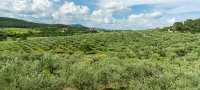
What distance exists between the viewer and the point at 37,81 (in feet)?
143

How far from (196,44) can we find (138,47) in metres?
25.6

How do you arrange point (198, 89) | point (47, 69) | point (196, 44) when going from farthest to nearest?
1. point (196, 44)
2. point (47, 69)
3. point (198, 89)

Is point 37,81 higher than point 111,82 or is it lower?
higher

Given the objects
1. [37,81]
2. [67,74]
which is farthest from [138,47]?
[37,81]

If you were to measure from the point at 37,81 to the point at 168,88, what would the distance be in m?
20.1

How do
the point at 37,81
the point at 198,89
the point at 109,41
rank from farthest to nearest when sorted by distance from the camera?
1. the point at 109,41
2. the point at 37,81
3. the point at 198,89

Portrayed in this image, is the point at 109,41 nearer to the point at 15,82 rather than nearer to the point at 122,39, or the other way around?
the point at 122,39

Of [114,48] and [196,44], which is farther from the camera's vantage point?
[114,48]

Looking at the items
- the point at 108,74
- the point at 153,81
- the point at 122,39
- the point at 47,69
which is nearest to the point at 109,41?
the point at 122,39

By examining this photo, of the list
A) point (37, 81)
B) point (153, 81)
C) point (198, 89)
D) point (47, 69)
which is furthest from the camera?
point (47, 69)

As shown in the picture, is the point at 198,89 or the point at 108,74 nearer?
the point at 198,89

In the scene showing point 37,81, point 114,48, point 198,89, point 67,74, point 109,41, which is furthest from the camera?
point 109,41

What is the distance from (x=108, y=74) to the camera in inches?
2479

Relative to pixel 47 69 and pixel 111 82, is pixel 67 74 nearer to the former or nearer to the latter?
pixel 111 82
